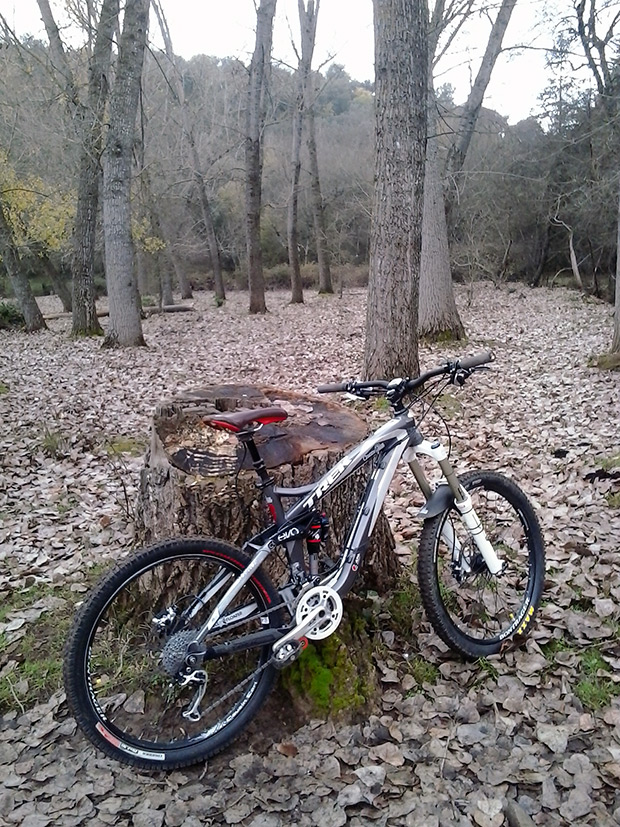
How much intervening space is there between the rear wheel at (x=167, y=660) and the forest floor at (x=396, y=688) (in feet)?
0.51

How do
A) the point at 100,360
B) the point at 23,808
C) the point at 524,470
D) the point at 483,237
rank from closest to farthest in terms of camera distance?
the point at 23,808 → the point at 524,470 → the point at 100,360 → the point at 483,237

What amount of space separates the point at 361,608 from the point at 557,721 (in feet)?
3.29

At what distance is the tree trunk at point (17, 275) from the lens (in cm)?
1345

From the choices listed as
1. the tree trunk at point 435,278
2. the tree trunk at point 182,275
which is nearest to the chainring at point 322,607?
the tree trunk at point 435,278

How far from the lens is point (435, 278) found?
11.1m

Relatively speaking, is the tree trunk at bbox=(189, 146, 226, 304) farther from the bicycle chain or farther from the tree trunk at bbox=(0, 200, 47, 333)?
the bicycle chain

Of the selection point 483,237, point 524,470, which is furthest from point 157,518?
point 483,237

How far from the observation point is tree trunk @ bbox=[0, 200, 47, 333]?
13453 millimetres

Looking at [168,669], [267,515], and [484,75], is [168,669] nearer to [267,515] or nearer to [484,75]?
[267,515]

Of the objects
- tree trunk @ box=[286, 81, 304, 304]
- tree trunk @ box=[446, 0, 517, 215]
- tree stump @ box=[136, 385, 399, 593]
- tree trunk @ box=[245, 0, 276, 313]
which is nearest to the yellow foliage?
tree trunk @ box=[245, 0, 276, 313]

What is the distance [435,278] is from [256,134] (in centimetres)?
Result: 882

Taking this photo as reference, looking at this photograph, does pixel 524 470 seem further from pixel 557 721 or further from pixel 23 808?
pixel 23 808

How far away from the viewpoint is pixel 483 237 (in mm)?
22203

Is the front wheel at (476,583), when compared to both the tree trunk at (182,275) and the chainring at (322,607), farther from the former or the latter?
the tree trunk at (182,275)
